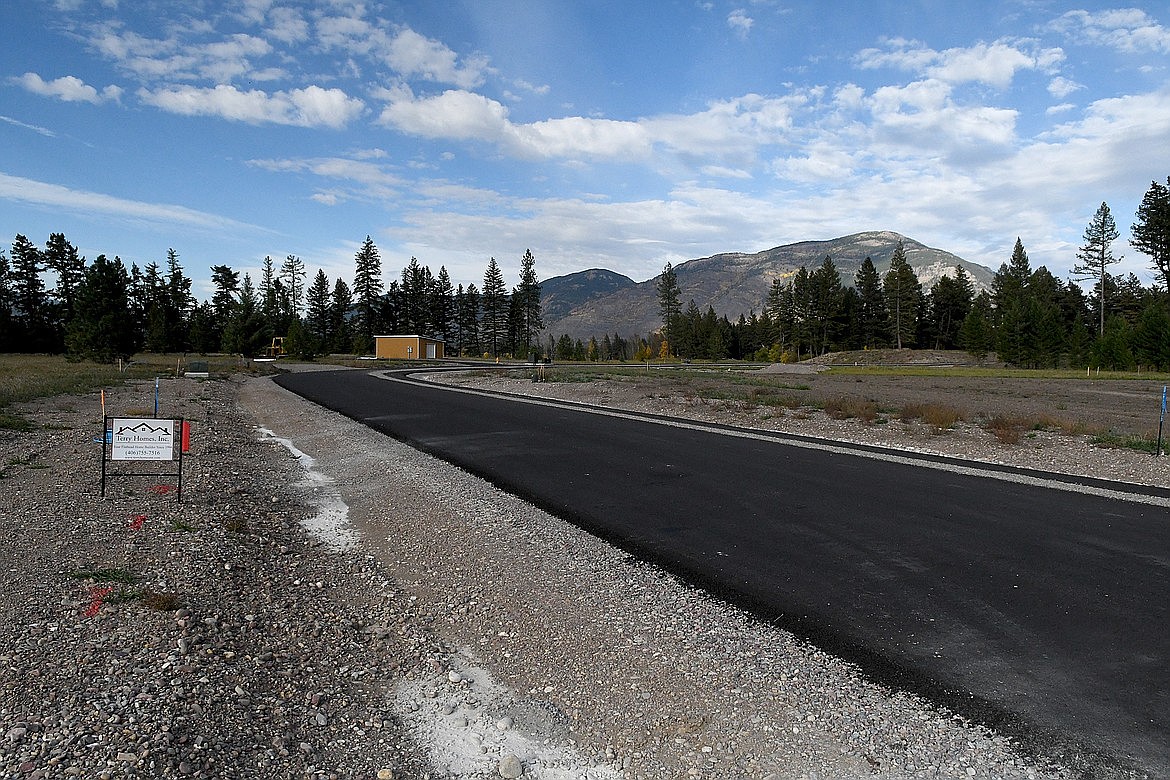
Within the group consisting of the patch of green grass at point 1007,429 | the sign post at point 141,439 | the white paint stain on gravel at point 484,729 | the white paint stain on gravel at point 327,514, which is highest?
the sign post at point 141,439

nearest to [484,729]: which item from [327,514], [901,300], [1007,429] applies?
[327,514]

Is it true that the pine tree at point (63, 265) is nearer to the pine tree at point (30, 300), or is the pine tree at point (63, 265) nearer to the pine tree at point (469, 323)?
the pine tree at point (30, 300)

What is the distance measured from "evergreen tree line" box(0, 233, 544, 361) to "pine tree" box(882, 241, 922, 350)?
48.8 metres

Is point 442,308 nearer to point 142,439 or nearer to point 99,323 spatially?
point 99,323

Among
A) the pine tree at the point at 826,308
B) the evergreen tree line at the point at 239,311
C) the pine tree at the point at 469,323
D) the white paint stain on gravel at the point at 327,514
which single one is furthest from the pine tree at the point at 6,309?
the pine tree at the point at 826,308

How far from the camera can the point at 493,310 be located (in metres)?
114

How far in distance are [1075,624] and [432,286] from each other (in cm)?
10823

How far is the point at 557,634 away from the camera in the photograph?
16.7ft

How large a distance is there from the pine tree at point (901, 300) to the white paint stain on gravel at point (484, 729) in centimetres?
9437

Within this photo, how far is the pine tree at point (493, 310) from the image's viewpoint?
11375cm

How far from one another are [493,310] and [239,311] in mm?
47938

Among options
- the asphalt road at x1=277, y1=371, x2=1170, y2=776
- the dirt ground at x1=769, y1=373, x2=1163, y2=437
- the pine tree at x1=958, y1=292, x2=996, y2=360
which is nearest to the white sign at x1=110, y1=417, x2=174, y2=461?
the asphalt road at x1=277, y1=371, x2=1170, y2=776

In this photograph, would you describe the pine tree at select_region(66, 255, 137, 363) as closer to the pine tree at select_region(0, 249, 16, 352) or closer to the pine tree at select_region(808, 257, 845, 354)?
the pine tree at select_region(0, 249, 16, 352)

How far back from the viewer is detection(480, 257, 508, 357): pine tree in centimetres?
11375
